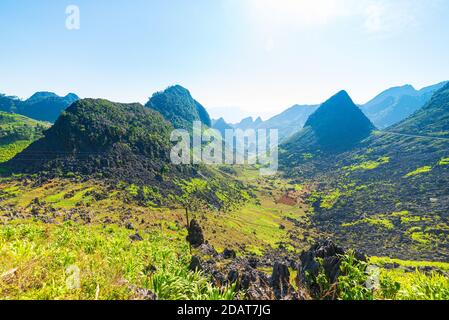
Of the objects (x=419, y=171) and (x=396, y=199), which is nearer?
(x=396, y=199)

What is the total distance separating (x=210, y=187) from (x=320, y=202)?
197 ft

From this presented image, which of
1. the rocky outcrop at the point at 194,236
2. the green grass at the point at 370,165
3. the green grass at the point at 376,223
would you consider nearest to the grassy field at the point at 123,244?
the rocky outcrop at the point at 194,236

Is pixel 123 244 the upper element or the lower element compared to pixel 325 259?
lower

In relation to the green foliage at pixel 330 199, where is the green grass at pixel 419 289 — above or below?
above

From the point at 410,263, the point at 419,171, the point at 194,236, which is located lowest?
the point at 410,263

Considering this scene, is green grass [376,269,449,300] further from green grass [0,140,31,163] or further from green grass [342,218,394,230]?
green grass [0,140,31,163]

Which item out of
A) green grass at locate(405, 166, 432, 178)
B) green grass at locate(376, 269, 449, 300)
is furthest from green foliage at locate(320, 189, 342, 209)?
green grass at locate(376, 269, 449, 300)

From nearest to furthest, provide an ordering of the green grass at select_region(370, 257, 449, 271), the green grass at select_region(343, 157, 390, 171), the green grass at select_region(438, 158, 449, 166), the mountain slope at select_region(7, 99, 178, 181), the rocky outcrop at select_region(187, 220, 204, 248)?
the rocky outcrop at select_region(187, 220, 204, 248) < the green grass at select_region(370, 257, 449, 271) < the mountain slope at select_region(7, 99, 178, 181) < the green grass at select_region(438, 158, 449, 166) < the green grass at select_region(343, 157, 390, 171)

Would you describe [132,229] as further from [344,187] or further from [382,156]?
[382,156]

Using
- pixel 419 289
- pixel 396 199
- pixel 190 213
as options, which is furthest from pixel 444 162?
pixel 419 289

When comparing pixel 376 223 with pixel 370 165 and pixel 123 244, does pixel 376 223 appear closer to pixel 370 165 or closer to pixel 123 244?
pixel 370 165

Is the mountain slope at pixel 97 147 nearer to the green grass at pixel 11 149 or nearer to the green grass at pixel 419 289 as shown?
the green grass at pixel 11 149

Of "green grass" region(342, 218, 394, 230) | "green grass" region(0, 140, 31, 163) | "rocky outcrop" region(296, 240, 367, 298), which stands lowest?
"green grass" region(342, 218, 394, 230)
